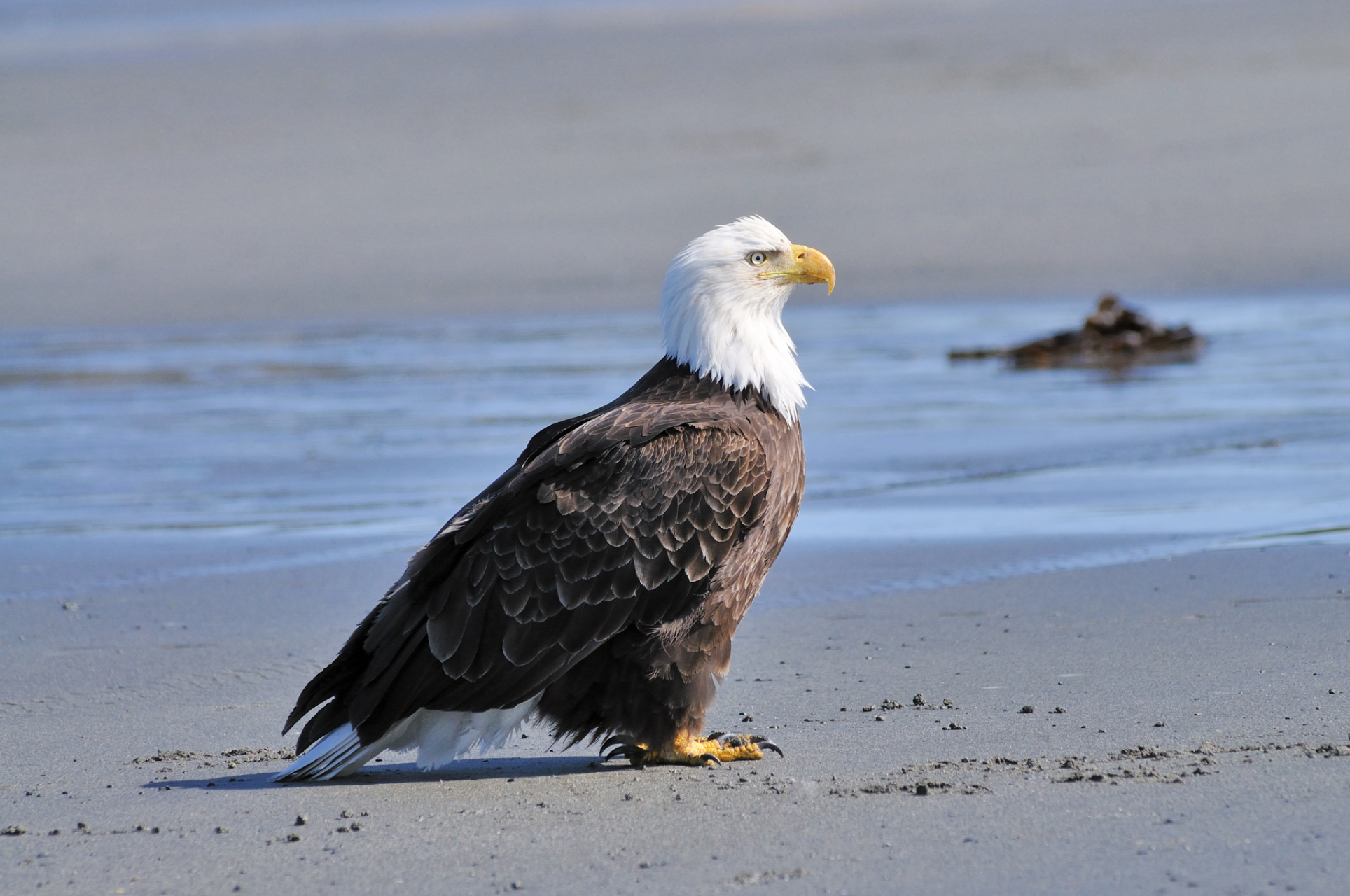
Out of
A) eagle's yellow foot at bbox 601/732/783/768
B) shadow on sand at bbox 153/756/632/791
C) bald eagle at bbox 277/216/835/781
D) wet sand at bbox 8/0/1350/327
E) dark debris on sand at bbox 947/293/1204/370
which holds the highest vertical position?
wet sand at bbox 8/0/1350/327

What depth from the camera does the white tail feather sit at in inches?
184

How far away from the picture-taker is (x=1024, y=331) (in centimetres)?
1419

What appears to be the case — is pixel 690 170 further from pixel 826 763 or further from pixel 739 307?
pixel 826 763

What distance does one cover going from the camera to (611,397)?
11.2 metres

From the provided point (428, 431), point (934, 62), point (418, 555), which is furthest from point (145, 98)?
point (418, 555)

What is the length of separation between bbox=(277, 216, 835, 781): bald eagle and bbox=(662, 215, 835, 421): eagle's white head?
27 cm

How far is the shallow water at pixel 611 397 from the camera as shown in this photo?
7.48m

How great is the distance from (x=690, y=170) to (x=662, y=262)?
120 inches

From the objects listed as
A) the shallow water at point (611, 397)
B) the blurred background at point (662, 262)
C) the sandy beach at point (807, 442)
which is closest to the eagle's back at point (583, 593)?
the sandy beach at point (807, 442)

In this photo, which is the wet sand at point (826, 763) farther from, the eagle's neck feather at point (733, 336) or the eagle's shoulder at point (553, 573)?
the eagle's neck feather at point (733, 336)

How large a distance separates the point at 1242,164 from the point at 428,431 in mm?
11441

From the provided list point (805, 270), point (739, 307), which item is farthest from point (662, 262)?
point (739, 307)

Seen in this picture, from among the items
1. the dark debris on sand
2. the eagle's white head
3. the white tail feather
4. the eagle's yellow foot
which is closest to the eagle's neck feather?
the eagle's white head

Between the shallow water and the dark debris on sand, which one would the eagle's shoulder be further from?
the dark debris on sand
